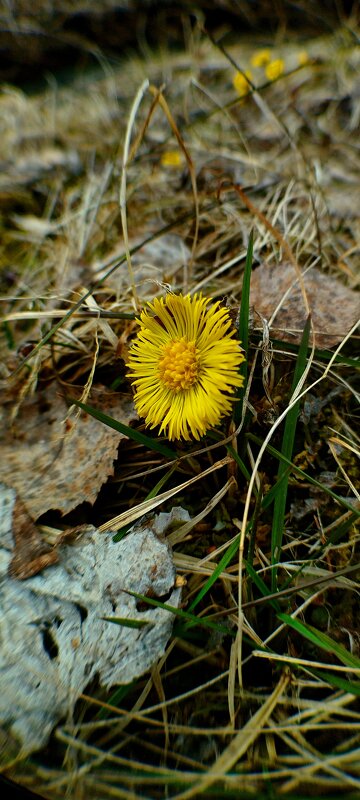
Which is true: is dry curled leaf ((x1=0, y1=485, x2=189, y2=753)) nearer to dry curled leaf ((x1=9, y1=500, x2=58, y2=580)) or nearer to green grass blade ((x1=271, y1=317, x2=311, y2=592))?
dry curled leaf ((x1=9, y1=500, x2=58, y2=580))

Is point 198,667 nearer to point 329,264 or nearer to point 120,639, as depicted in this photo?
point 120,639

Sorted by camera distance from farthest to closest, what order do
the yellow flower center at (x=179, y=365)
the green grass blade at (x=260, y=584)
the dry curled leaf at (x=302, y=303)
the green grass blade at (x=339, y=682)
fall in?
the dry curled leaf at (x=302, y=303), the yellow flower center at (x=179, y=365), the green grass blade at (x=260, y=584), the green grass blade at (x=339, y=682)

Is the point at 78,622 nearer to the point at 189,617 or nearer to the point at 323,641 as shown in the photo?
the point at 189,617

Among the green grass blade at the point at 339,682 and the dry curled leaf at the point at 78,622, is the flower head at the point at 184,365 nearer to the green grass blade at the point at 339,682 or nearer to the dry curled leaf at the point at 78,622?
the dry curled leaf at the point at 78,622

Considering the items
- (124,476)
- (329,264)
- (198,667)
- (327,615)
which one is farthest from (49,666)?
(329,264)

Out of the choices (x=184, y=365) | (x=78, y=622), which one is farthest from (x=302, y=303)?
(x=78, y=622)

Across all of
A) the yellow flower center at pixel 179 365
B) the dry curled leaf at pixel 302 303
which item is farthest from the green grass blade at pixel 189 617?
the dry curled leaf at pixel 302 303

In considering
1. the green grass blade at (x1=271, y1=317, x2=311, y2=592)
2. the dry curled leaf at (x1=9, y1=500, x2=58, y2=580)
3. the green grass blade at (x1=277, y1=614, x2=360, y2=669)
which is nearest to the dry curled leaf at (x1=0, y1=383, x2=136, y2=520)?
the dry curled leaf at (x1=9, y1=500, x2=58, y2=580)
